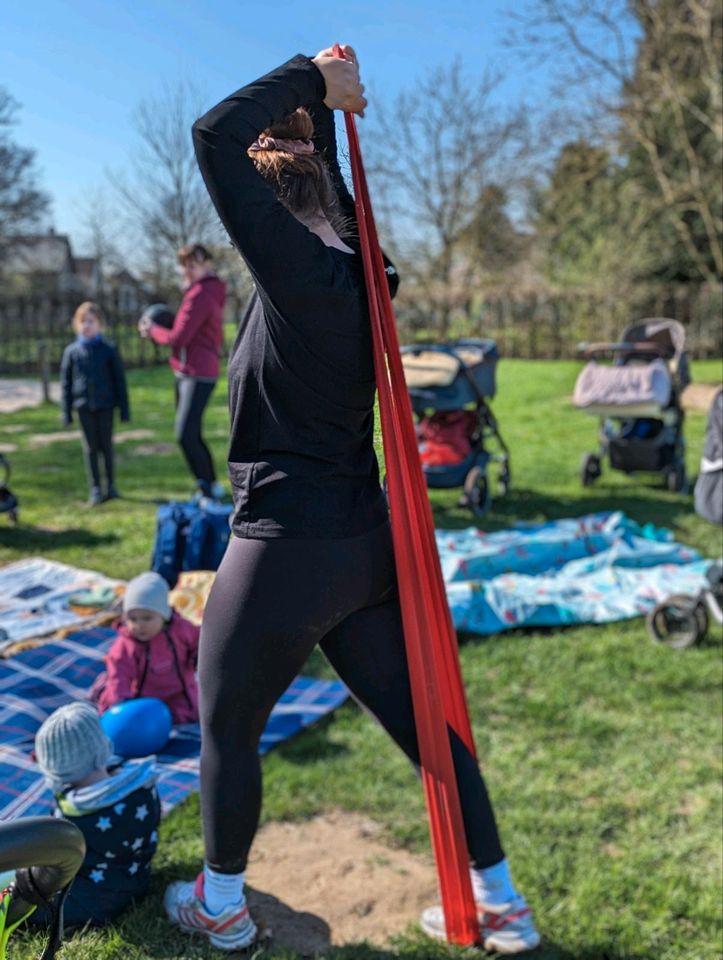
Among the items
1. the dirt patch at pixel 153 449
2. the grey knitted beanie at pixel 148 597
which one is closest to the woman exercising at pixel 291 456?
the grey knitted beanie at pixel 148 597

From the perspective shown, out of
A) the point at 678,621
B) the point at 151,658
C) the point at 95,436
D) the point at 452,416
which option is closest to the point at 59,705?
the point at 151,658

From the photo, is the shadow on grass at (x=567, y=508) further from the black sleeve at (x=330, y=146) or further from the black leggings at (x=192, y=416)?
the black sleeve at (x=330, y=146)

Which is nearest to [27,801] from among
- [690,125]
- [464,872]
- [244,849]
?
[244,849]

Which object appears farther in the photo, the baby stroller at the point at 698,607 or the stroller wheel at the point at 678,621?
the stroller wheel at the point at 678,621

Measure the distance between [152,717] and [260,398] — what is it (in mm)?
1886

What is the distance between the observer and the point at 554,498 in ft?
25.3

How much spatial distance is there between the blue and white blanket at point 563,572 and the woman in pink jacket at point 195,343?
2.04 m

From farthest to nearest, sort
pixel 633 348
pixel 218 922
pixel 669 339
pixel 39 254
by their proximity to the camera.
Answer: pixel 39 254, pixel 669 339, pixel 633 348, pixel 218 922

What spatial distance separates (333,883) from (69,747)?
92 cm

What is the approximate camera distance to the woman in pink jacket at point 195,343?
6.71m

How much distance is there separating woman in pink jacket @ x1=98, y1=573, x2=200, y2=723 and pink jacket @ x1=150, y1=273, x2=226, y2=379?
3.35 metres

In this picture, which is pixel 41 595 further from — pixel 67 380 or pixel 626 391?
pixel 626 391

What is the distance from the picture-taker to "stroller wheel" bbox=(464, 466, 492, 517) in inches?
277

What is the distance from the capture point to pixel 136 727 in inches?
132
